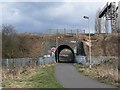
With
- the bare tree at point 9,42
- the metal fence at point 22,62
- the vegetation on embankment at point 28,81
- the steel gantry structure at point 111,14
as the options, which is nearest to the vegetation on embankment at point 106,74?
the vegetation on embankment at point 28,81

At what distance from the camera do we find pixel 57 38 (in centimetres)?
8544

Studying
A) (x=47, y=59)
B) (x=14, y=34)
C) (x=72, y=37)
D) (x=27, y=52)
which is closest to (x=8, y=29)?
(x=14, y=34)

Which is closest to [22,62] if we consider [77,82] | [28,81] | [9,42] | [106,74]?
[9,42]

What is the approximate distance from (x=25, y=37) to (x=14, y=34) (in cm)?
1490

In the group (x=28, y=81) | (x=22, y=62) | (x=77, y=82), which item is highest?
(x=22, y=62)

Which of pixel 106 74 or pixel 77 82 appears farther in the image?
pixel 106 74

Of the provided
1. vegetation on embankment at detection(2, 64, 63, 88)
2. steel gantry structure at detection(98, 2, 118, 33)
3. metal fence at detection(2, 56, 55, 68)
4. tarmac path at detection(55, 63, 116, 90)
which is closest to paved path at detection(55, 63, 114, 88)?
tarmac path at detection(55, 63, 116, 90)

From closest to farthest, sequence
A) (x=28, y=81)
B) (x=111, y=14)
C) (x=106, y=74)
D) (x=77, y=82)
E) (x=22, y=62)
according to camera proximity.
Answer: (x=28, y=81) → (x=77, y=82) → (x=106, y=74) → (x=22, y=62) → (x=111, y=14)

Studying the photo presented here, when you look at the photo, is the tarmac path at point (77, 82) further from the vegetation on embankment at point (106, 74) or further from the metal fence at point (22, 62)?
the metal fence at point (22, 62)

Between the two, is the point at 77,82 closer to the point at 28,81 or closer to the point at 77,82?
the point at 77,82

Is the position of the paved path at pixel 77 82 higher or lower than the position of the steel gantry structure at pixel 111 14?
lower

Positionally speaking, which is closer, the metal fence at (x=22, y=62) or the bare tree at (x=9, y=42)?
the metal fence at (x=22, y=62)

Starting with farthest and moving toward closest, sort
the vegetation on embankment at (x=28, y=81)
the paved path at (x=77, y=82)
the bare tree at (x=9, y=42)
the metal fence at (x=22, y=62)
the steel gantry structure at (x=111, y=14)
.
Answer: the steel gantry structure at (x=111, y=14)
the bare tree at (x=9, y=42)
the metal fence at (x=22, y=62)
the paved path at (x=77, y=82)
the vegetation on embankment at (x=28, y=81)

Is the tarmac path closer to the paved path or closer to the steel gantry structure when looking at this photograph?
the paved path
